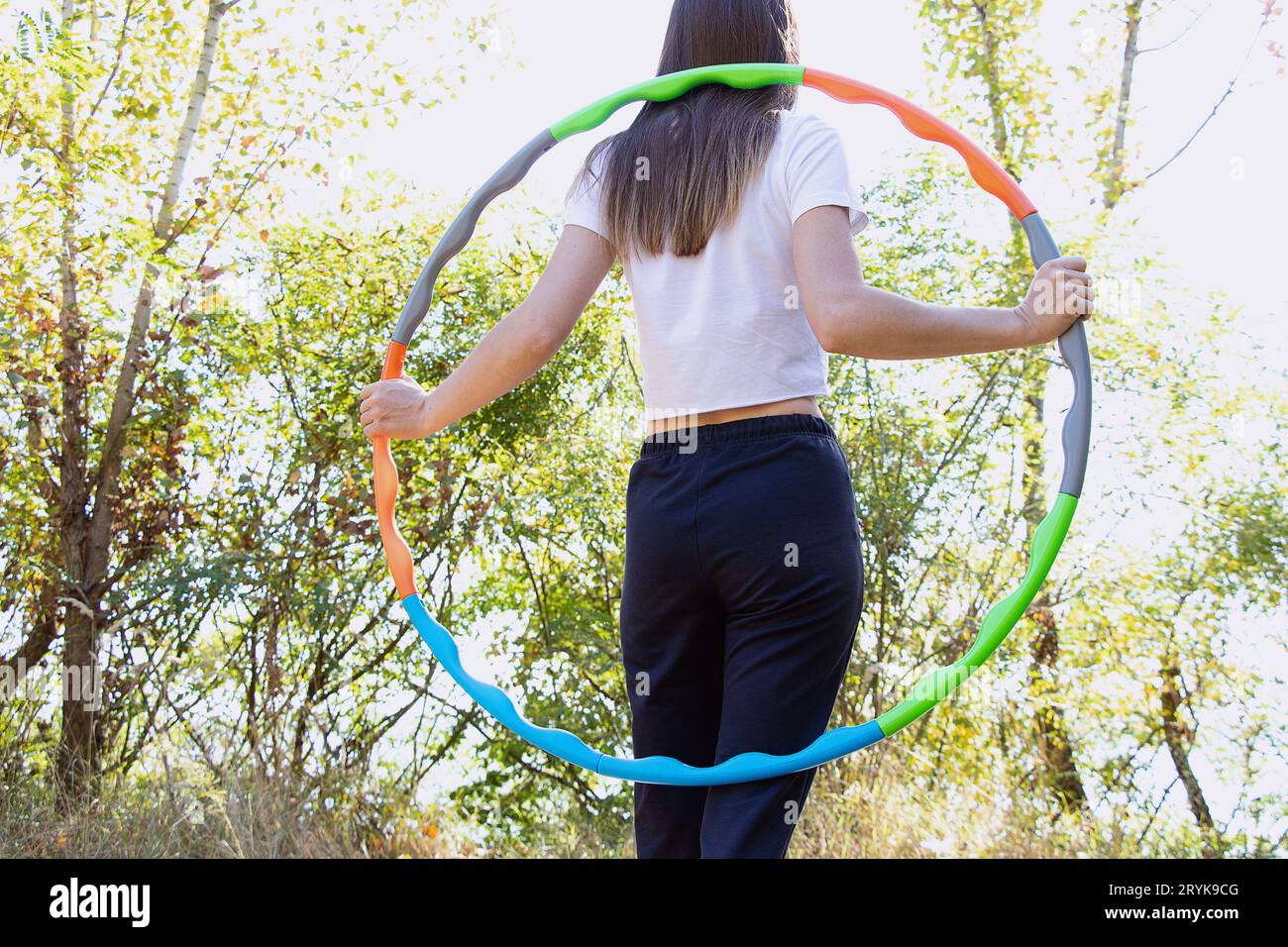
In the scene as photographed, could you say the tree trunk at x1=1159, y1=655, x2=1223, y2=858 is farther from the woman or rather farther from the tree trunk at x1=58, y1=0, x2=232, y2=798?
the tree trunk at x1=58, y1=0, x2=232, y2=798

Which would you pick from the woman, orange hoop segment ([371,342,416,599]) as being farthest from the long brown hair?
orange hoop segment ([371,342,416,599])

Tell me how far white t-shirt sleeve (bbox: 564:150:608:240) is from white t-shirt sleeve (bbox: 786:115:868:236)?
0.35 m

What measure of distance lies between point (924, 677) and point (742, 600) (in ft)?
2.37

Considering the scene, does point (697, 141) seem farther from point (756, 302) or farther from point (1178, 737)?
point (1178, 737)

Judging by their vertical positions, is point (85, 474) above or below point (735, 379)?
below

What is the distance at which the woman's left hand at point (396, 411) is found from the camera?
220cm

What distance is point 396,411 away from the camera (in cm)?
221

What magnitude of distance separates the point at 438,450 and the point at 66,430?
1.49m

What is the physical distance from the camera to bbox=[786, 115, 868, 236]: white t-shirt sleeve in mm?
1729

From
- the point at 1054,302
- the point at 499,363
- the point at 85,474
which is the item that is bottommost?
the point at 85,474

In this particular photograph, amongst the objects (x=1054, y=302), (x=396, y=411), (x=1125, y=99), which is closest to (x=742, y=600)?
(x=1054, y=302)

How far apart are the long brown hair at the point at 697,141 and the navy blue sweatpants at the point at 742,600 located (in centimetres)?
34
